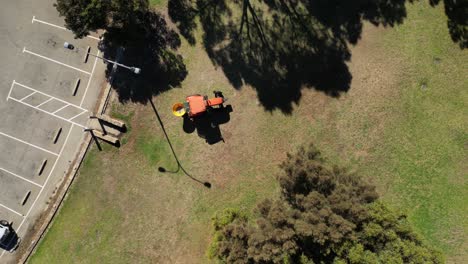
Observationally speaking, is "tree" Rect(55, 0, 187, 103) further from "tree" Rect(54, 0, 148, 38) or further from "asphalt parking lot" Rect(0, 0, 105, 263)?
"tree" Rect(54, 0, 148, 38)

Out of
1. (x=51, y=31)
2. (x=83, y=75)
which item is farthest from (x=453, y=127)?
(x=51, y=31)

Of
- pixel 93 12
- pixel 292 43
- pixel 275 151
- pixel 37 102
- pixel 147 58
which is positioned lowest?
pixel 37 102

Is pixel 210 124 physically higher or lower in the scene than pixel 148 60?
lower

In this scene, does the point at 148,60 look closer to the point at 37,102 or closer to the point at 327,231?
the point at 37,102

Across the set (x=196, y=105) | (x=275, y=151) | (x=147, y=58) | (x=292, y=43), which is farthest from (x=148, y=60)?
(x=275, y=151)

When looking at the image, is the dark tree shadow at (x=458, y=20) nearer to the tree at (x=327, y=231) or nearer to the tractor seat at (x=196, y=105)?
the tree at (x=327, y=231)

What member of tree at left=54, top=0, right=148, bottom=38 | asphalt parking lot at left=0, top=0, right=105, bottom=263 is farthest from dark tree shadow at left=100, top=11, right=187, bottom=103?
tree at left=54, top=0, right=148, bottom=38

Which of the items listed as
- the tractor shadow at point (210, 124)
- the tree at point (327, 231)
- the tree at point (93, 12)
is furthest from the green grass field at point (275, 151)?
the tree at point (93, 12)

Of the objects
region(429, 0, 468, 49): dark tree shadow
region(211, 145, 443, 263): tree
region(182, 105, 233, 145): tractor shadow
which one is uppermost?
region(429, 0, 468, 49): dark tree shadow
